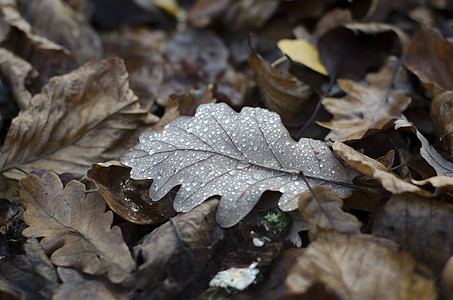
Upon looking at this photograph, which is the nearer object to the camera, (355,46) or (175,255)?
(175,255)

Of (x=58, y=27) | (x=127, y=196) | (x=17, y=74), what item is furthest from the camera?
(x=58, y=27)

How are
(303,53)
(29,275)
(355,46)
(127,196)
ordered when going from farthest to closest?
(355,46) < (303,53) < (127,196) < (29,275)

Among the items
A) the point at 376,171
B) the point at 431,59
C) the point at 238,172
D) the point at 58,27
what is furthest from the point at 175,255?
the point at 58,27

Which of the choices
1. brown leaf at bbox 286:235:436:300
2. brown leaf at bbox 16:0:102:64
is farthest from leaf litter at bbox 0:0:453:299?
brown leaf at bbox 16:0:102:64

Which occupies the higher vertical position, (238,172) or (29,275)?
(238,172)

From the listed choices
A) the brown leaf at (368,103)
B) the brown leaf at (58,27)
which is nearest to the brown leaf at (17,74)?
the brown leaf at (58,27)

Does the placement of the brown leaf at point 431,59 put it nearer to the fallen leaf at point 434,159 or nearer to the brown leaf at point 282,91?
the fallen leaf at point 434,159

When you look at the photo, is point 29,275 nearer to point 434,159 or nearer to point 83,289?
point 83,289
